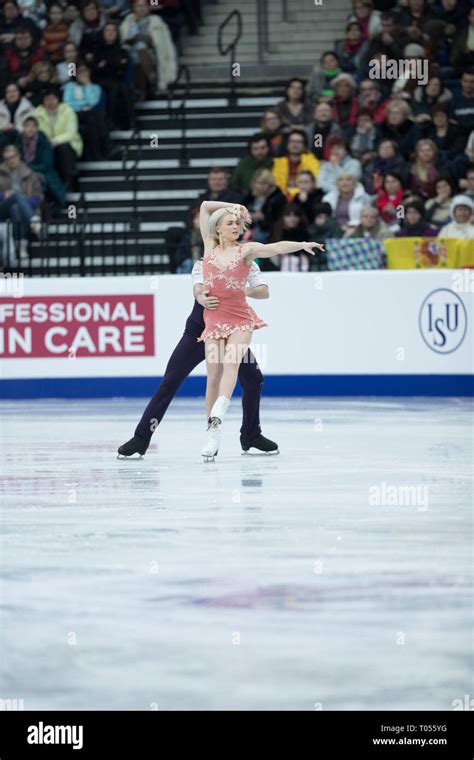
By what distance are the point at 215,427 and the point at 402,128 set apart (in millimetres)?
8526

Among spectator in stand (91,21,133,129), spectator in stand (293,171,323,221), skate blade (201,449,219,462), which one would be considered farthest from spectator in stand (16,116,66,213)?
skate blade (201,449,219,462)

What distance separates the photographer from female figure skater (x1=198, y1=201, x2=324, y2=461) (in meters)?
9.62

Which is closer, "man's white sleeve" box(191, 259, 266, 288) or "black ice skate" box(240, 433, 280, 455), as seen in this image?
"man's white sleeve" box(191, 259, 266, 288)

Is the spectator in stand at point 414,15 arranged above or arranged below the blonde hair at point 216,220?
above

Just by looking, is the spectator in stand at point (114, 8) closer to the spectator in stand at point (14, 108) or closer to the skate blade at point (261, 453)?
the spectator in stand at point (14, 108)

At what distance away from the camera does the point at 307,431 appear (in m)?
→ 11.8

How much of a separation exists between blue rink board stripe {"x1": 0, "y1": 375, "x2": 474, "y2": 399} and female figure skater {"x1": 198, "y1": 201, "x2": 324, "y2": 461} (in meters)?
5.60

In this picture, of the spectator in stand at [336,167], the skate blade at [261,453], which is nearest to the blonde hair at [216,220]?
the skate blade at [261,453]

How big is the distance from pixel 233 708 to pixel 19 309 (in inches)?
461

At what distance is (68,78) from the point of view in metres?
19.5

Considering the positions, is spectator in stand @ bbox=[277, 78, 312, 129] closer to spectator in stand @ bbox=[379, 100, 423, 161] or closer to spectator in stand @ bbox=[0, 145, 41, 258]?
spectator in stand @ bbox=[379, 100, 423, 161]

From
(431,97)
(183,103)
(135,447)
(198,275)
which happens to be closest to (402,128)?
(431,97)

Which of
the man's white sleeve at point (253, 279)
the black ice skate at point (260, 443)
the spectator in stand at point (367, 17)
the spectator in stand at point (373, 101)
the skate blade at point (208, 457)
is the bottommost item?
the black ice skate at point (260, 443)

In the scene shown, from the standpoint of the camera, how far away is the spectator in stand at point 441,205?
15984 millimetres
